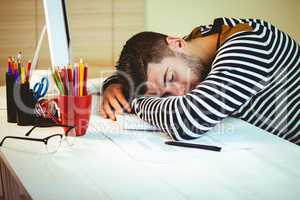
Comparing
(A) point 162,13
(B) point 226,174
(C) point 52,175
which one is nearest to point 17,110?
(C) point 52,175

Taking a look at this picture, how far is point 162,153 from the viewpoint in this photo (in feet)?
3.22

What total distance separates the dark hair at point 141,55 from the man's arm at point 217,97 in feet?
0.78

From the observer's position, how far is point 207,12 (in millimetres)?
3066

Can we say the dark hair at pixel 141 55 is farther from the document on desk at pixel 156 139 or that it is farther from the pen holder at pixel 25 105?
the pen holder at pixel 25 105

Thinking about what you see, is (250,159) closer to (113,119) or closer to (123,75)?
(113,119)

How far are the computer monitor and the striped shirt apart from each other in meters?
0.28

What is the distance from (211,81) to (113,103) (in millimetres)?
389

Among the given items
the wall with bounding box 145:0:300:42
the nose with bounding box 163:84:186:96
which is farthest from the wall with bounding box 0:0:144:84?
the nose with bounding box 163:84:186:96

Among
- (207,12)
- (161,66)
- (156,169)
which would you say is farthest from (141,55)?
(207,12)

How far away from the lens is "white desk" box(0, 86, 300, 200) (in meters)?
0.78

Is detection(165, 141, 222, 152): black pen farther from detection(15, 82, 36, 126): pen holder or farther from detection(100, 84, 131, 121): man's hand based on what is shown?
detection(15, 82, 36, 126): pen holder

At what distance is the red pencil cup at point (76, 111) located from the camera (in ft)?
3.61

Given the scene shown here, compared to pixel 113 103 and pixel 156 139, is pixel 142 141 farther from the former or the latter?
pixel 113 103

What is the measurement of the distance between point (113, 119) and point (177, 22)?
1.87 metres
